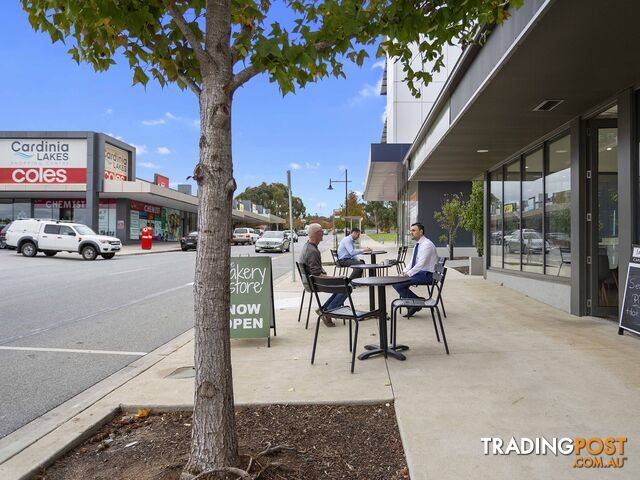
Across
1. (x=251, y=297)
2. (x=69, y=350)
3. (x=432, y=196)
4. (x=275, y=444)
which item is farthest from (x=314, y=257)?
(x=432, y=196)

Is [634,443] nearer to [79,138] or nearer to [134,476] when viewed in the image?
[134,476]

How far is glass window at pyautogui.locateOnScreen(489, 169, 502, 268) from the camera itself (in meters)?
12.7

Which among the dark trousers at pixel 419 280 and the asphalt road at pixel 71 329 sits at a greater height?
the dark trousers at pixel 419 280

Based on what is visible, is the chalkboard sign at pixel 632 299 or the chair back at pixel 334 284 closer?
the chair back at pixel 334 284

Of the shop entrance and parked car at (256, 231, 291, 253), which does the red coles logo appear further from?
the shop entrance

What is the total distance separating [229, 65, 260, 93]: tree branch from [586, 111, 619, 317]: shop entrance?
684 centimetres

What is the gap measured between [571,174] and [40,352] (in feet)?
28.1

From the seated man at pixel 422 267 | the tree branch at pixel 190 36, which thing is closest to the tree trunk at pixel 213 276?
the tree branch at pixel 190 36

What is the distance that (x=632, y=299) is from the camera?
6254 millimetres

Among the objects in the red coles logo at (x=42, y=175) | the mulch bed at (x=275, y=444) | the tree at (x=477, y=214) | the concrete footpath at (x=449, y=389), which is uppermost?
the red coles logo at (x=42, y=175)

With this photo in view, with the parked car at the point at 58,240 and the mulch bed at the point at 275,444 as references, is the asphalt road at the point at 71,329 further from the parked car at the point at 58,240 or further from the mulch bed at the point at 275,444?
the parked car at the point at 58,240

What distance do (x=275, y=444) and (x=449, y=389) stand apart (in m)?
1.79

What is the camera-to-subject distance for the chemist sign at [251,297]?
5.98 metres

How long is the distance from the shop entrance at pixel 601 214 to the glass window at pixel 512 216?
330 centimetres
